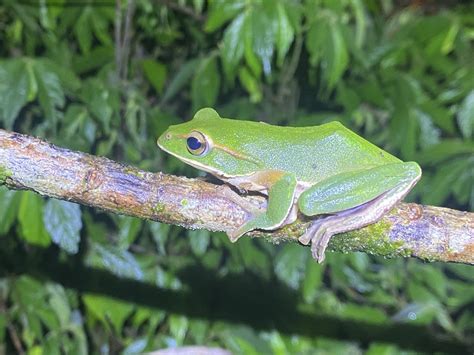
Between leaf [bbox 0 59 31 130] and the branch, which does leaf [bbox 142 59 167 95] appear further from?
the branch

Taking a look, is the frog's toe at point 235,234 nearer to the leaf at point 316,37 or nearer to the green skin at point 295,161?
the green skin at point 295,161

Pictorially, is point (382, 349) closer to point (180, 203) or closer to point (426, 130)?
point (426, 130)

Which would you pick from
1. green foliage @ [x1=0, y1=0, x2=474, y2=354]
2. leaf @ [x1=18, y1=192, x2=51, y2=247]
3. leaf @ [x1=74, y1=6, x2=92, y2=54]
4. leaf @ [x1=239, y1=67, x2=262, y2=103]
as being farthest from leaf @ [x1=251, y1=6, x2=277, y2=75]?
leaf @ [x1=18, y1=192, x2=51, y2=247]

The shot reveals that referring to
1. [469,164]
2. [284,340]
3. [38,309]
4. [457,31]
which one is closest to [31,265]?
[38,309]

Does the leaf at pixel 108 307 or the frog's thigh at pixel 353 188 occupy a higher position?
the frog's thigh at pixel 353 188

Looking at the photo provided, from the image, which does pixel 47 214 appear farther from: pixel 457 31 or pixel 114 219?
pixel 457 31

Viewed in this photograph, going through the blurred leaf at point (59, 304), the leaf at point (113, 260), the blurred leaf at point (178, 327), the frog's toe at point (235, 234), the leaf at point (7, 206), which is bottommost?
the blurred leaf at point (59, 304)

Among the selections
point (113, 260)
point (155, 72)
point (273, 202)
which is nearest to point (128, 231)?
point (113, 260)

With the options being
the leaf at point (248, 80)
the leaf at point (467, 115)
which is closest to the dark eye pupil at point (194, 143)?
the leaf at point (248, 80)
